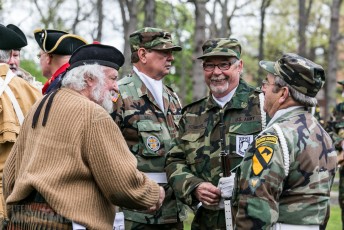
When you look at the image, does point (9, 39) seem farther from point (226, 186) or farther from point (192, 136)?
point (226, 186)

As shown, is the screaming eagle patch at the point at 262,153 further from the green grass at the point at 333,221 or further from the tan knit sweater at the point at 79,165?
the green grass at the point at 333,221

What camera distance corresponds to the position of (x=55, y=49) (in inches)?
232

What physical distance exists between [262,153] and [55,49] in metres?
2.40

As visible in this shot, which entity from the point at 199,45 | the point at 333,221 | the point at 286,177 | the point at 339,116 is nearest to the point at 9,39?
the point at 286,177

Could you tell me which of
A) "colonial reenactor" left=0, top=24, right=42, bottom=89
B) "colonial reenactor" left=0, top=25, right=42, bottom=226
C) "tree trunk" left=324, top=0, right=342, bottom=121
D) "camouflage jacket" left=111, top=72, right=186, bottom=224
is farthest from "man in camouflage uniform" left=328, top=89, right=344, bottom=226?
"tree trunk" left=324, top=0, right=342, bottom=121

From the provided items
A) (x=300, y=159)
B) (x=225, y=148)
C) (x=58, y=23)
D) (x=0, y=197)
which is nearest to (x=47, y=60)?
(x=0, y=197)

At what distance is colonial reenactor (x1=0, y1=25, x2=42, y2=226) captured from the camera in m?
5.57

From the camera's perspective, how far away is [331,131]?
10477 millimetres

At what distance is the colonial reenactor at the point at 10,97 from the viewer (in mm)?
5566

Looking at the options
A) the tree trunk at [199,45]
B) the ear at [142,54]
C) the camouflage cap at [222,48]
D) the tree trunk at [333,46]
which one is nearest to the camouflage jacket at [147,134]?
the ear at [142,54]

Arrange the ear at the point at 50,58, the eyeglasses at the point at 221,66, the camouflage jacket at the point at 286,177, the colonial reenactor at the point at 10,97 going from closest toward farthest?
the camouflage jacket at the point at 286,177 → the colonial reenactor at the point at 10,97 → the eyeglasses at the point at 221,66 → the ear at the point at 50,58

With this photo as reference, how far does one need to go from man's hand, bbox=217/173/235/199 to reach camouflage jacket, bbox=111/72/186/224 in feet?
2.91

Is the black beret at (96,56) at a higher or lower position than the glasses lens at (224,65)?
higher

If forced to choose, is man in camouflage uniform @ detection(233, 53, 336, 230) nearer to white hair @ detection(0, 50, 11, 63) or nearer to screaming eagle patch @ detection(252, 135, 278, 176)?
screaming eagle patch @ detection(252, 135, 278, 176)
